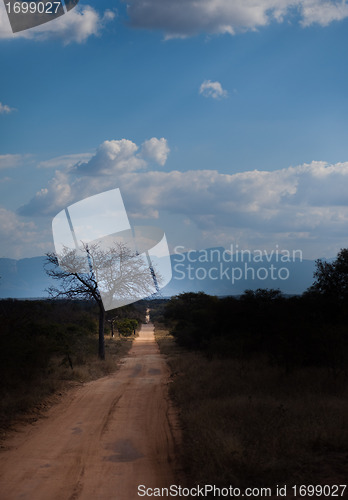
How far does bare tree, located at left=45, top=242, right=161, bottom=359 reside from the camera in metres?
26.4

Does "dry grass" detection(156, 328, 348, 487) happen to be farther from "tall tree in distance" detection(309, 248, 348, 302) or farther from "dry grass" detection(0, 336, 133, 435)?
"tall tree in distance" detection(309, 248, 348, 302)

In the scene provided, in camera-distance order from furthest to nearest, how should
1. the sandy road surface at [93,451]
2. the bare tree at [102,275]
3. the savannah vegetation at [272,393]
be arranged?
1. the bare tree at [102,275]
2. the savannah vegetation at [272,393]
3. the sandy road surface at [93,451]

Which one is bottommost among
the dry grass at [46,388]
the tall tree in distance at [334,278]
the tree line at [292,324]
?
the dry grass at [46,388]

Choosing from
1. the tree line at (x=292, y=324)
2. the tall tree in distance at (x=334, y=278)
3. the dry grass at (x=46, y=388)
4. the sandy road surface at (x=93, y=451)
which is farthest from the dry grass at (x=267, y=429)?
the tall tree in distance at (x=334, y=278)

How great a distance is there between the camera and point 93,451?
8367 mm

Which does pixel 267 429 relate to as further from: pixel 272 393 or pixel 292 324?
pixel 292 324

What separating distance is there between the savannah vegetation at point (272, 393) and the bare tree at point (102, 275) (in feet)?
17.3

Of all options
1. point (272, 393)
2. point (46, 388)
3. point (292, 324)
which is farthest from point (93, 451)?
point (292, 324)

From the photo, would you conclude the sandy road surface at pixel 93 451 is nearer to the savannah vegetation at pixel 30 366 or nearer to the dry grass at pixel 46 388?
the dry grass at pixel 46 388

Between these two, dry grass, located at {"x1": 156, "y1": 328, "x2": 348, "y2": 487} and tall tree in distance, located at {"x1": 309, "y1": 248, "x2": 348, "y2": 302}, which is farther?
tall tree in distance, located at {"x1": 309, "y1": 248, "x2": 348, "y2": 302}

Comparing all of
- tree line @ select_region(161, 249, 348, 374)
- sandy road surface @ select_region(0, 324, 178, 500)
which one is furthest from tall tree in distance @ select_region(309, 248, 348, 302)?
sandy road surface @ select_region(0, 324, 178, 500)

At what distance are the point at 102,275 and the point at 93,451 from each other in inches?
757

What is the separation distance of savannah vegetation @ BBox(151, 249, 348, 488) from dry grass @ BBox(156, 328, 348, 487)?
0.02 meters

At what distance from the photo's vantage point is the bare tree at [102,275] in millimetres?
26438
